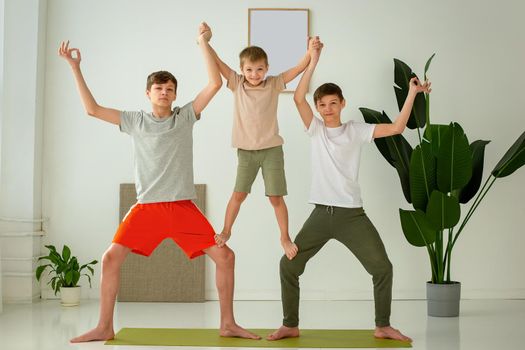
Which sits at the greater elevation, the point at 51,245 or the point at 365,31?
the point at 365,31

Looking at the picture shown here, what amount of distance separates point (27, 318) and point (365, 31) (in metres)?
3.16

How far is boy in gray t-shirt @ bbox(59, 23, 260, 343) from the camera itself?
4.16 m

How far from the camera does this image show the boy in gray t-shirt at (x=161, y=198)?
4164 millimetres

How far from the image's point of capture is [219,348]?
4.02 metres

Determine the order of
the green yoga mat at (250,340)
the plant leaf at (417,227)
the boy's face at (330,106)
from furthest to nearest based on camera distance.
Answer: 1. the plant leaf at (417,227)
2. the boy's face at (330,106)
3. the green yoga mat at (250,340)

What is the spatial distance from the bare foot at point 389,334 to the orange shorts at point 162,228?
1.07m

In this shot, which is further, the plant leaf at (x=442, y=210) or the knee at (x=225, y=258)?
the plant leaf at (x=442, y=210)

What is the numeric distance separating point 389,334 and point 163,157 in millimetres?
1567

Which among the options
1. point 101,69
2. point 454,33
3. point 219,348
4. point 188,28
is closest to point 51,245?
point 101,69

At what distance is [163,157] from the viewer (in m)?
4.20

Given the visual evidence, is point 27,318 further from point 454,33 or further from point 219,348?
point 454,33

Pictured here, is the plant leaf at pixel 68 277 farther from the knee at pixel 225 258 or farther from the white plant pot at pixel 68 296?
the knee at pixel 225 258

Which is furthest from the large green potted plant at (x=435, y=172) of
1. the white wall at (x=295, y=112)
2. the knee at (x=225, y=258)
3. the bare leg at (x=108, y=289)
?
the bare leg at (x=108, y=289)

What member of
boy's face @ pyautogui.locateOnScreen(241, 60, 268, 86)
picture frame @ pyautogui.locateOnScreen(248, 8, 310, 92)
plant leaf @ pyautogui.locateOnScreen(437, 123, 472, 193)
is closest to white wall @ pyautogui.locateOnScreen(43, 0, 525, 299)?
picture frame @ pyautogui.locateOnScreen(248, 8, 310, 92)
